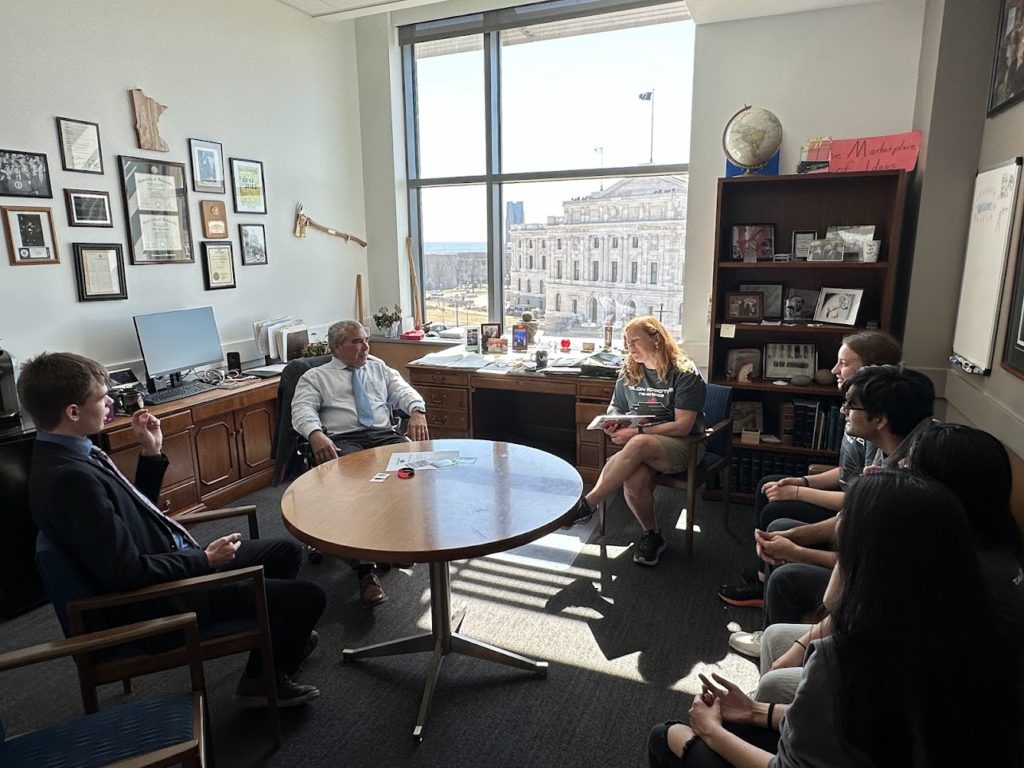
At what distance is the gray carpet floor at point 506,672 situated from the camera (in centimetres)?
192

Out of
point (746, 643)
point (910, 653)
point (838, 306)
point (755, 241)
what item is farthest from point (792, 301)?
point (910, 653)

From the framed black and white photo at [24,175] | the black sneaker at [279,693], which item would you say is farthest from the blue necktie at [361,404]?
the framed black and white photo at [24,175]

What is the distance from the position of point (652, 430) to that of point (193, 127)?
323cm

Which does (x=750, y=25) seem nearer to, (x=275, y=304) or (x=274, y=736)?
(x=275, y=304)

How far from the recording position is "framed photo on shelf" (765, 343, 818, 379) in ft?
11.9

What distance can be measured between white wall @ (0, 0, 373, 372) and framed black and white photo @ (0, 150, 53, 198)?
Answer: 3 cm

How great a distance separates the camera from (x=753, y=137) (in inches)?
135

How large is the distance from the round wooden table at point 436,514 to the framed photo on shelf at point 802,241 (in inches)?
80.5

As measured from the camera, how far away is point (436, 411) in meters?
4.34

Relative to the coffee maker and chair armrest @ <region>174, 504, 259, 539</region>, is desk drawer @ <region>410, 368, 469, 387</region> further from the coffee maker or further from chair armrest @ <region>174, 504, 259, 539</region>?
the coffee maker

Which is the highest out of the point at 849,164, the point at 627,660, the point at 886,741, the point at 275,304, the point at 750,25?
the point at 750,25

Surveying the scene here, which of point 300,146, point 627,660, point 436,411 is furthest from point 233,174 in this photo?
point 627,660

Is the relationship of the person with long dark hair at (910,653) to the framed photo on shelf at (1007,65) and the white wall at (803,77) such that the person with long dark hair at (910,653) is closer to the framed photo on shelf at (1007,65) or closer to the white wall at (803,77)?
the framed photo on shelf at (1007,65)

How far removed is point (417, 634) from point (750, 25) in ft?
12.0
